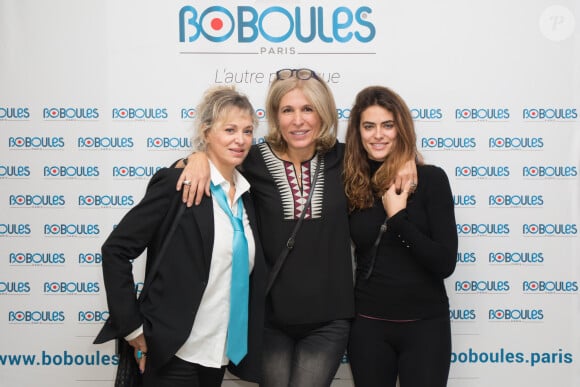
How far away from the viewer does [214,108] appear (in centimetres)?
184

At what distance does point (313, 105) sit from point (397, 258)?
29.0 inches

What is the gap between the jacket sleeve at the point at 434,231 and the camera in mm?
1859

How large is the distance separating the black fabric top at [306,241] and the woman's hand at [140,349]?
0.53 metres

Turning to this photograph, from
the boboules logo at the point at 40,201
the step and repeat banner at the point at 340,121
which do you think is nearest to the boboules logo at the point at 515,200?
the step and repeat banner at the point at 340,121

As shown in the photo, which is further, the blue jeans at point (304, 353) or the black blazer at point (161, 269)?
the blue jeans at point (304, 353)

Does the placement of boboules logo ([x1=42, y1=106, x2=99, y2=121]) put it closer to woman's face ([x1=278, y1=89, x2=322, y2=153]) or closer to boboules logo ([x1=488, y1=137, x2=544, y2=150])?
woman's face ([x1=278, y1=89, x2=322, y2=153])

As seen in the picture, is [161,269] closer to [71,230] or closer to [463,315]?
[71,230]

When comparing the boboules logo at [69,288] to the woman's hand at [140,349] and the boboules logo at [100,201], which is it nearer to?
the boboules logo at [100,201]

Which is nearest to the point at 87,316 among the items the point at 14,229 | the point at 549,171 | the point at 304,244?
the point at 14,229

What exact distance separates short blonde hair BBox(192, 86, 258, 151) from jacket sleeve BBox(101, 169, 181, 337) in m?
A: 0.26

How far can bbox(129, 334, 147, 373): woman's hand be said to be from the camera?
Answer: 1735 millimetres

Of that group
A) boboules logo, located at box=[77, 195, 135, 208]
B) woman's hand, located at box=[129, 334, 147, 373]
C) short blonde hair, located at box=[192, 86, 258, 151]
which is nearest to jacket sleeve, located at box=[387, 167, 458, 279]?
short blonde hair, located at box=[192, 86, 258, 151]

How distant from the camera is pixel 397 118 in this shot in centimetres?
201

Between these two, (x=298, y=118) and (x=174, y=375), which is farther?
(x=298, y=118)
